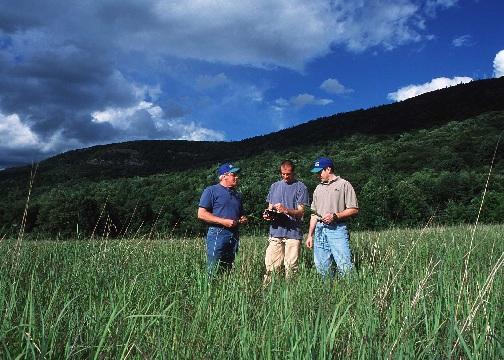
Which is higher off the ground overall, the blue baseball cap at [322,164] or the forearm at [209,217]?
the blue baseball cap at [322,164]

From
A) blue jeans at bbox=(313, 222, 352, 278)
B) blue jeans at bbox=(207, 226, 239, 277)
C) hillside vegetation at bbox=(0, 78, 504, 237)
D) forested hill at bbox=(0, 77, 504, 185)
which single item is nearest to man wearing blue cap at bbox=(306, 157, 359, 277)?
blue jeans at bbox=(313, 222, 352, 278)

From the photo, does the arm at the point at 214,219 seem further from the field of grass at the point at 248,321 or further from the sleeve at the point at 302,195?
the sleeve at the point at 302,195

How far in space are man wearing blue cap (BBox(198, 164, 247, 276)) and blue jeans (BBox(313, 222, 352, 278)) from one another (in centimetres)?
99

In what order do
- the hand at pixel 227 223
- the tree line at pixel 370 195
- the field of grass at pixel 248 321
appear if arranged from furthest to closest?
the tree line at pixel 370 195 < the hand at pixel 227 223 < the field of grass at pixel 248 321

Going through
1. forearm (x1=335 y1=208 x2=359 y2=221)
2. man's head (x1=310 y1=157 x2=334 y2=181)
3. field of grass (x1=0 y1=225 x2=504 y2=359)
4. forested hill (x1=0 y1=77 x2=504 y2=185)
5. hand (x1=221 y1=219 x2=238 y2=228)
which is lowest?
field of grass (x1=0 y1=225 x2=504 y2=359)

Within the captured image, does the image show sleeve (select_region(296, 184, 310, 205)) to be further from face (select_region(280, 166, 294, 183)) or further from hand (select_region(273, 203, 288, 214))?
hand (select_region(273, 203, 288, 214))

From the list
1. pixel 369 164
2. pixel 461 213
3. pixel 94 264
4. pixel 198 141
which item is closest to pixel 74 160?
pixel 198 141

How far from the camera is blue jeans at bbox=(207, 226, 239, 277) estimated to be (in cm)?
523

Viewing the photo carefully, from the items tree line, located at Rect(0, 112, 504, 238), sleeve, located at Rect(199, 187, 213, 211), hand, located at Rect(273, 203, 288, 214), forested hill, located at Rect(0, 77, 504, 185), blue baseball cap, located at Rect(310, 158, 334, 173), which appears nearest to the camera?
sleeve, located at Rect(199, 187, 213, 211)

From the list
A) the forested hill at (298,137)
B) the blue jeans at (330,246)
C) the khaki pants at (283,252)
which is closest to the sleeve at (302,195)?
the blue jeans at (330,246)

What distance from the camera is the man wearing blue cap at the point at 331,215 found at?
540cm

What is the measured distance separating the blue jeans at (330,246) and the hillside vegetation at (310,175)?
0.92 metres

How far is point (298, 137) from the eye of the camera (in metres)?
115

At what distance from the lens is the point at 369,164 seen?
5862cm
